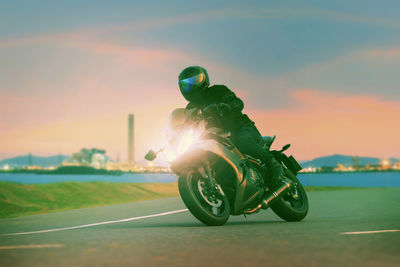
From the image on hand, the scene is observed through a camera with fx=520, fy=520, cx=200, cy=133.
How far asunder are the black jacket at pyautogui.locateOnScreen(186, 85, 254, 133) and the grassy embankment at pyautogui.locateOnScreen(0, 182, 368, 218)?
8076 millimetres

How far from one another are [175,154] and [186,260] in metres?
2.89

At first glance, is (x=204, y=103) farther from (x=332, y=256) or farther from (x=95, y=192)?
(x=95, y=192)

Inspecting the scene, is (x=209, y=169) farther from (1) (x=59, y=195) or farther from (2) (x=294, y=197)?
(1) (x=59, y=195)

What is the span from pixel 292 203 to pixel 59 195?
43.9 ft

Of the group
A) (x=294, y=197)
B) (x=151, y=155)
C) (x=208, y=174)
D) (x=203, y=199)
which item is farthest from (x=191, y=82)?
(x=294, y=197)

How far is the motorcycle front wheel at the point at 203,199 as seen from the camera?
6.93 metres

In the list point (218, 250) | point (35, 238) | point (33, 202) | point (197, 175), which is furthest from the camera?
point (33, 202)

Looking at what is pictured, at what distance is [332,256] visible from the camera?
4.62m

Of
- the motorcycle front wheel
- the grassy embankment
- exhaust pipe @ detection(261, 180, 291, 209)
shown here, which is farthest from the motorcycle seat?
the grassy embankment

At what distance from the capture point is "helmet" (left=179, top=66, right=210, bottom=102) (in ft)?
24.2

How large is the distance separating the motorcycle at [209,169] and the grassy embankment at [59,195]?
8001 mm

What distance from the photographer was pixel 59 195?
20281 millimetres

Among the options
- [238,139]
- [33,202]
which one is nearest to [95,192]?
[33,202]

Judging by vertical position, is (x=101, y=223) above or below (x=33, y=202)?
above
